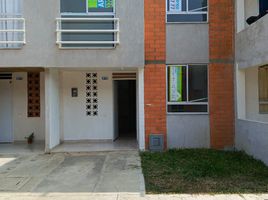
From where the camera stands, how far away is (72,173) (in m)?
8.53

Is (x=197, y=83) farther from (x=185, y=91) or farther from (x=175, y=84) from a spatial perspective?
(x=175, y=84)

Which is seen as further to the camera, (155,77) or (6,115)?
(6,115)

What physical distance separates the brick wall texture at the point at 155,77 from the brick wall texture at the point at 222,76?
63.1 inches

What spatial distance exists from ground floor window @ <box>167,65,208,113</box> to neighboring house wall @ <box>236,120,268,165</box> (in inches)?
53.8

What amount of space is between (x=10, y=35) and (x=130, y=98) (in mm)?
7185

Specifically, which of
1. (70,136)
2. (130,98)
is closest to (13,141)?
(70,136)

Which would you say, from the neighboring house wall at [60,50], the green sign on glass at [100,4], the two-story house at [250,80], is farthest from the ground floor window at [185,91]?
the green sign on glass at [100,4]

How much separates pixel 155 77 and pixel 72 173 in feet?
14.7

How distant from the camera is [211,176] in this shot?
26.1ft

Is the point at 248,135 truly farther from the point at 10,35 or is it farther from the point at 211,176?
the point at 10,35

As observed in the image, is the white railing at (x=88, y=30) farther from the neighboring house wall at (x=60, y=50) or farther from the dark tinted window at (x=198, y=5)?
the dark tinted window at (x=198, y=5)

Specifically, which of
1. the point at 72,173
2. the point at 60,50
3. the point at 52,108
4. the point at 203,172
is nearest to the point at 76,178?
the point at 72,173

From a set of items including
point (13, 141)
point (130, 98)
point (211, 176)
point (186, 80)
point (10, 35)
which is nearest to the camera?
point (211, 176)

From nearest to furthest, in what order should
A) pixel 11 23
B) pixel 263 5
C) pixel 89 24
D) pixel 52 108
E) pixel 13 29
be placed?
pixel 13 29 < pixel 11 23 < pixel 89 24 < pixel 263 5 < pixel 52 108
